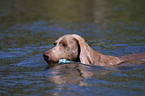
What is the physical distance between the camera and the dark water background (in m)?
6.76

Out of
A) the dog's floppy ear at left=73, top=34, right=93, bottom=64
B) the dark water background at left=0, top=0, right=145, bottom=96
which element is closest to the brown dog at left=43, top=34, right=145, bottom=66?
the dog's floppy ear at left=73, top=34, right=93, bottom=64

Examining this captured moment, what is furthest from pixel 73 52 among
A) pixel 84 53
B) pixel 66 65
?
pixel 66 65

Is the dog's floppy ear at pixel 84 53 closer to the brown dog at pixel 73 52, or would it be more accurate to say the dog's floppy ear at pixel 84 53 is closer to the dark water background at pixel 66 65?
the brown dog at pixel 73 52

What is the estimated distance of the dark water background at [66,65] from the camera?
6758mm

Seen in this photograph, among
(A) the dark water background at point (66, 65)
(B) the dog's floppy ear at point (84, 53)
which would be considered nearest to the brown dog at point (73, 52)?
(B) the dog's floppy ear at point (84, 53)

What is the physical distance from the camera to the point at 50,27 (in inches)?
671

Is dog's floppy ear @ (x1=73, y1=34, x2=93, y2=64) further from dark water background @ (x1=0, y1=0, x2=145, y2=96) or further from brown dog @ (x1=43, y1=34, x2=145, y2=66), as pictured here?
dark water background @ (x1=0, y1=0, x2=145, y2=96)

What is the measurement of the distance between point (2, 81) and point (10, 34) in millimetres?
7603

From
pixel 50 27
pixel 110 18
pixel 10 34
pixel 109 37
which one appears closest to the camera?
pixel 109 37

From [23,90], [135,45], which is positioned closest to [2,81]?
[23,90]

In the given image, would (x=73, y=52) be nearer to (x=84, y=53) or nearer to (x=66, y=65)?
(x=84, y=53)

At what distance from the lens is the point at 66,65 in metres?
8.68

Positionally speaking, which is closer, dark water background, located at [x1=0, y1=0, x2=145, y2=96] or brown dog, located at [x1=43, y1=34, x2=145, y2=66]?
dark water background, located at [x1=0, y1=0, x2=145, y2=96]

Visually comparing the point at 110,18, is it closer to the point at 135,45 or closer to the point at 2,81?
the point at 135,45
